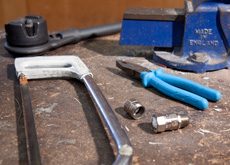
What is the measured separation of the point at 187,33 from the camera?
1.06 m

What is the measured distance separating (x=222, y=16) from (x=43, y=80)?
0.72m

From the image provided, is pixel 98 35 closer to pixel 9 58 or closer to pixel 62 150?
pixel 9 58

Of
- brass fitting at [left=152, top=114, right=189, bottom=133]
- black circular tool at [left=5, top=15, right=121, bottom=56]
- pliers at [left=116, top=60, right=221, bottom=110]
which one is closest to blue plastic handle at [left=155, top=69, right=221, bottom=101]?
A: pliers at [left=116, top=60, right=221, bottom=110]

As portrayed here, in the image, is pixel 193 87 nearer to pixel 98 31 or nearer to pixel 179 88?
pixel 179 88

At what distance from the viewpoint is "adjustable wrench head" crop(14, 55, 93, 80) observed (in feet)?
3.15

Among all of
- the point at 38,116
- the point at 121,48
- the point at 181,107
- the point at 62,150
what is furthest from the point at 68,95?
the point at 121,48

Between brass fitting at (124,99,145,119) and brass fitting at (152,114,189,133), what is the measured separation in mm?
66

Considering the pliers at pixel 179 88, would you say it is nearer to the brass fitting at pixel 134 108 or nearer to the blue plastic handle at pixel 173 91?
the blue plastic handle at pixel 173 91

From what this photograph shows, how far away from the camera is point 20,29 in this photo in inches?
44.4

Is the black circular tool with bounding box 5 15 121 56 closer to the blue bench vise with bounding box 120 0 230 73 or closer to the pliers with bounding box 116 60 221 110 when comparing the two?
the blue bench vise with bounding box 120 0 230 73

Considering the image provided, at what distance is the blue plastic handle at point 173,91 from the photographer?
801 mm

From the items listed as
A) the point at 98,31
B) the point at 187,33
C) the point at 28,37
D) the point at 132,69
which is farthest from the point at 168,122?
the point at 98,31

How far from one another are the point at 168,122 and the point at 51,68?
490mm

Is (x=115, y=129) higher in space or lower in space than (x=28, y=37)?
lower
